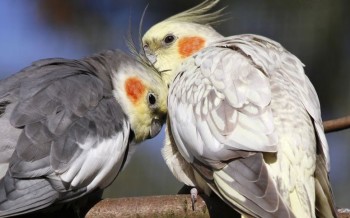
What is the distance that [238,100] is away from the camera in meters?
2.79

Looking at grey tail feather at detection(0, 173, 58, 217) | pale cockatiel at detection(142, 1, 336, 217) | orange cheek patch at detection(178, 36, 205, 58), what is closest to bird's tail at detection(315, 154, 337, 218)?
pale cockatiel at detection(142, 1, 336, 217)

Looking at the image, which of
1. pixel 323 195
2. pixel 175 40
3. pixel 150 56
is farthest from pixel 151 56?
pixel 323 195

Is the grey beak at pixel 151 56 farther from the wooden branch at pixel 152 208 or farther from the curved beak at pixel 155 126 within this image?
the wooden branch at pixel 152 208

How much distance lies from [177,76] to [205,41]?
38 cm

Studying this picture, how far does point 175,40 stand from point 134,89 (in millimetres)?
392

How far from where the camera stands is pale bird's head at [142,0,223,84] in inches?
136

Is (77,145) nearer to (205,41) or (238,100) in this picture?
(238,100)

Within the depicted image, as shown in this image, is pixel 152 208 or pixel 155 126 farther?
pixel 155 126

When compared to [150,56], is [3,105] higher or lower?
higher

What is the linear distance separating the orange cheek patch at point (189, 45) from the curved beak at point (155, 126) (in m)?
0.35

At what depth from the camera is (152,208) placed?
266 cm

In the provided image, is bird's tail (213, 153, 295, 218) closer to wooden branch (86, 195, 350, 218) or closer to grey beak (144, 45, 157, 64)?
wooden branch (86, 195, 350, 218)

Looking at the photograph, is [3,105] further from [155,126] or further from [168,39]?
[168,39]

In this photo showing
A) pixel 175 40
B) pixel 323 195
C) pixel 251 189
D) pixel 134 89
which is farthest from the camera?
pixel 175 40
